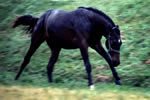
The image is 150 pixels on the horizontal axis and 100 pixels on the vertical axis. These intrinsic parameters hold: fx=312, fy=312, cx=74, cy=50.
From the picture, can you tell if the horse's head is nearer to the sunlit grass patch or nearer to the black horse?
the black horse

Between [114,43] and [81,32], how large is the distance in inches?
39.3

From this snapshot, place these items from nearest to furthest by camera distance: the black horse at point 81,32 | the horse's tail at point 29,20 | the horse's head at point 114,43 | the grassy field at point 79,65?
1. the grassy field at point 79,65
2. the horse's head at point 114,43
3. the black horse at point 81,32
4. the horse's tail at point 29,20

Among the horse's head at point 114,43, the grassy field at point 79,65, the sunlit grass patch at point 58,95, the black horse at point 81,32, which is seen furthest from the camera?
the black horse at point 81,32

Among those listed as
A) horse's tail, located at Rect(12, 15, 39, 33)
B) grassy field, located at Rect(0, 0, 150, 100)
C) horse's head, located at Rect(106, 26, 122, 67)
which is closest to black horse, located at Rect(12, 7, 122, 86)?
horse's head, located at Rect(106, 26, 122, 67)

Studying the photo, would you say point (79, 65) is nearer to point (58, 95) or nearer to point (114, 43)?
point (114, 43)

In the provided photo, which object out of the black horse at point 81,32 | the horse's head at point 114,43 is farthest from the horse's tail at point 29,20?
the horse's head at point 114,43

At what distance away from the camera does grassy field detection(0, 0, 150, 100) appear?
7.61 m

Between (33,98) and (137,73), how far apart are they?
411 cm

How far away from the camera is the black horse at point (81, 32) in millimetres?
8938

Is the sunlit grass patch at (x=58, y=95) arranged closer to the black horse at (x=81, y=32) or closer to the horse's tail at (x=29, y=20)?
the black horse at (x=81, y=32)

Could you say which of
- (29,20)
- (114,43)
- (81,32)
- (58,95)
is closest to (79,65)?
(29,20)

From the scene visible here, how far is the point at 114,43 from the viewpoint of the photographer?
8883 mm

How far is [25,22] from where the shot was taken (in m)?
11.2

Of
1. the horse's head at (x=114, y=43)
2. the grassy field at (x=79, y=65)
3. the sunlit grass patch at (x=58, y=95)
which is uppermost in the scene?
the horse's head at (x=114, y=43)
